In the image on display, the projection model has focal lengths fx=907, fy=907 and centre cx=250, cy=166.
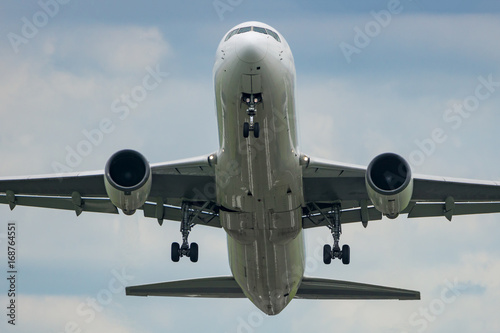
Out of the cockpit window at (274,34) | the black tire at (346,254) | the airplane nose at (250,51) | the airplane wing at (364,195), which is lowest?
the black tire at (346,254)

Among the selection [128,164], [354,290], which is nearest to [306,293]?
[354,290]

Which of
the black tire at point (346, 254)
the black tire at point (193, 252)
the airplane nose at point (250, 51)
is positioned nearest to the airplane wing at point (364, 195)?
the black tire at point (346, 254)

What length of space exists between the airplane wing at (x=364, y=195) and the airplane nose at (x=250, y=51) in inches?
173

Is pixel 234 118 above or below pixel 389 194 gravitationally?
above

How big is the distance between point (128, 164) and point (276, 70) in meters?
4.72

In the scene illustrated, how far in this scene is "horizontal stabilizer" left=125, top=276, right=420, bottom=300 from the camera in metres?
29.5

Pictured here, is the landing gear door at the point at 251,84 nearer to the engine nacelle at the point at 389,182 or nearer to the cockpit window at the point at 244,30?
the cockpit window at the point at 244,30

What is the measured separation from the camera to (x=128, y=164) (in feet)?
77.5

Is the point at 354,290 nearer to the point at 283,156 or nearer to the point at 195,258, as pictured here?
the point at 195,258

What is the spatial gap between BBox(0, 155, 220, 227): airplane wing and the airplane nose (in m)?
3.99

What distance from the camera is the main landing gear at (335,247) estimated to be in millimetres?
27500

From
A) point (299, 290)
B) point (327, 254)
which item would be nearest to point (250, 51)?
point (327, 254)

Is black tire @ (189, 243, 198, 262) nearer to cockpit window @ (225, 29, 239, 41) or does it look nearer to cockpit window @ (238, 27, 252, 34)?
cockpit window @ (225, 29, 239, 41)

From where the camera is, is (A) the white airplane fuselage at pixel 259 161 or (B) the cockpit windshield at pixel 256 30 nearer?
(A) the white airplane fuselage at pixel 259 161
